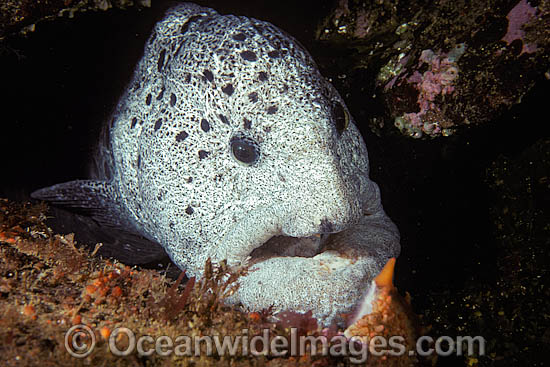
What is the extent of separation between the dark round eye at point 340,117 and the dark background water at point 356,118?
854 millimetres

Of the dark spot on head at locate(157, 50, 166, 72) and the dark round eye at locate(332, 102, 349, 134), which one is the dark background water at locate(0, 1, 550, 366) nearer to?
the dark spot on head at locate(157, 50, 166, 72)

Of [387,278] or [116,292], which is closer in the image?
[387,278]

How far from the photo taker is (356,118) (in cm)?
378

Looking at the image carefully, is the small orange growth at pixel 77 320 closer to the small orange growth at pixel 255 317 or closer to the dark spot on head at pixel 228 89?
the small orange growth at pixel 255 317

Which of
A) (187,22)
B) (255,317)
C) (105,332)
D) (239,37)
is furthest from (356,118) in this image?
(105,332)

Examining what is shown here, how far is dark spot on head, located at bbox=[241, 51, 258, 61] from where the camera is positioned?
8.35ft

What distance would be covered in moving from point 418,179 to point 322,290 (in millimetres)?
1982

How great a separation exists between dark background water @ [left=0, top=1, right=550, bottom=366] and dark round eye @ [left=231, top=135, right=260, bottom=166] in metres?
1.67

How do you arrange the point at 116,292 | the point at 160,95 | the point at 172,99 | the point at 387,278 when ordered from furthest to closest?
1. the point at 160,95
2. the point at 172,99
3. the point at 116,292
4. the point at 387,278

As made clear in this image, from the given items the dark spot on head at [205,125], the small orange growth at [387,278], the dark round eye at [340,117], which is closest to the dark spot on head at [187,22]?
the dark spot on head at [205,125]

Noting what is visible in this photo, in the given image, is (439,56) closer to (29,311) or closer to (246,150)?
(246,150)

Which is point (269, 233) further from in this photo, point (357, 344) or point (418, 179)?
point (418, 179)

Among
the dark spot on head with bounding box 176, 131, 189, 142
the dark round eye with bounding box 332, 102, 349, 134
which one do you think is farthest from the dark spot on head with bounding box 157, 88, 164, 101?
the dark round eye with bounding box 332, 102, 349, 134

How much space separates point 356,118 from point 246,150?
1.82m
